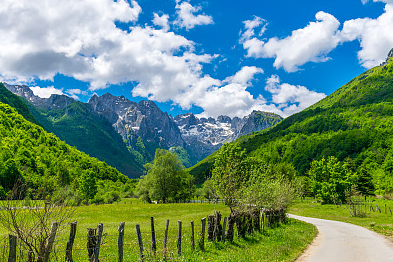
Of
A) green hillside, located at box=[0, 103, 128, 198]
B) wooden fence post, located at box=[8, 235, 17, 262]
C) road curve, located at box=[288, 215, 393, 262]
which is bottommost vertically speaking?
road curve, located at box=[288, 215, 393, 262]

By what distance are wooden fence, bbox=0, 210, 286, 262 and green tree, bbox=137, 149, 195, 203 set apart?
4734 centimetres

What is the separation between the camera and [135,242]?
2222 centimetres

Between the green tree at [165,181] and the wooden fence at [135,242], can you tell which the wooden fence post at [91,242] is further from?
the green tree at [165,181]

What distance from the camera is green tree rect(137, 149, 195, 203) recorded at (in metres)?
77.5

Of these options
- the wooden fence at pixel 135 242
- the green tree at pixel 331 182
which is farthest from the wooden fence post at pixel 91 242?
the green tree at pixel 331 182

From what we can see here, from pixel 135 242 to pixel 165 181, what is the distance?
184 ft

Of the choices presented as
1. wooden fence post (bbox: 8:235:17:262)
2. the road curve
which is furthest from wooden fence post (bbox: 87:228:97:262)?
the road curve

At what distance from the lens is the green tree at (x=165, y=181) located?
254ft

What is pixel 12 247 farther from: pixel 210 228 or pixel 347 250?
pixel 347 250

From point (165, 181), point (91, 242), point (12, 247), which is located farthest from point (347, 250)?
point (165, 181)

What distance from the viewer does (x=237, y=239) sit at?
2308cm

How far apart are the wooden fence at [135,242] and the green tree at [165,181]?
155 ft

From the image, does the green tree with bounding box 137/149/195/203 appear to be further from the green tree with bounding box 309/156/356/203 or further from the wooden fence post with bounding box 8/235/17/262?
the wooden fence post with bounding box 8/235/17/262

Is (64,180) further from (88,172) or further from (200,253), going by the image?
(200,253)
